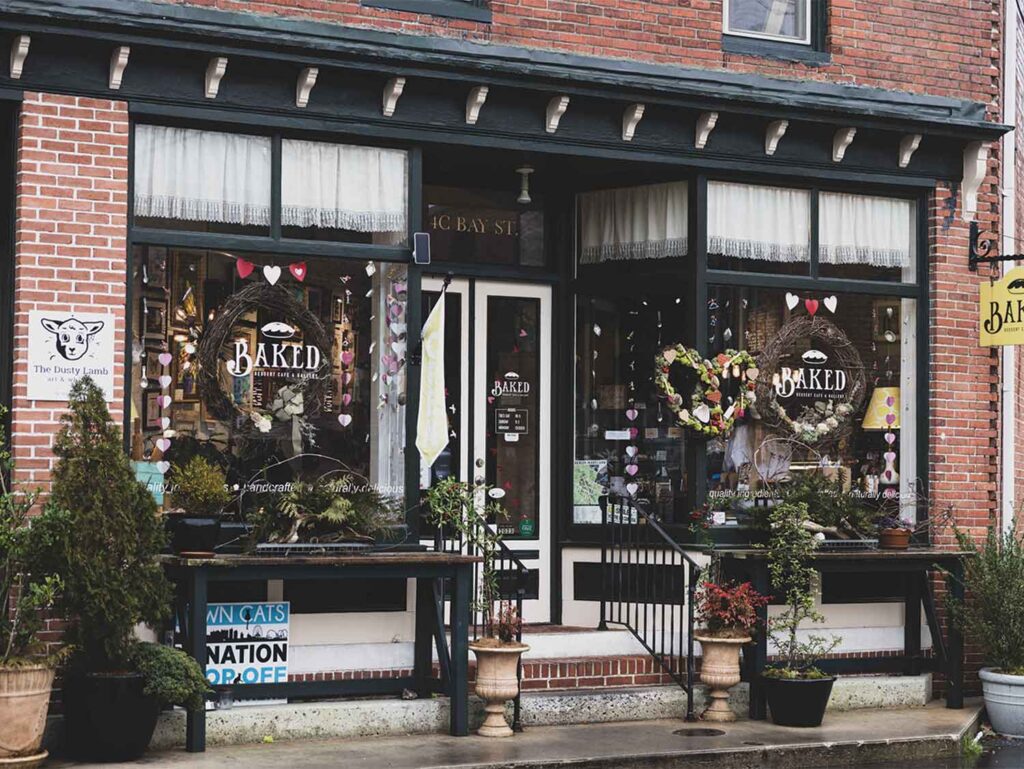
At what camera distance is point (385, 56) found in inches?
403

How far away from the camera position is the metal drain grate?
404 inches

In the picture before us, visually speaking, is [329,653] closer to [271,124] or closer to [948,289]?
[271,124]

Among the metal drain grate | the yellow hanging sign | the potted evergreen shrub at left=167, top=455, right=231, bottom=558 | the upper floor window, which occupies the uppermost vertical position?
the upper floor window

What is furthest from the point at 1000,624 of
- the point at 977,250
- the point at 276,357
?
the point at 276,357

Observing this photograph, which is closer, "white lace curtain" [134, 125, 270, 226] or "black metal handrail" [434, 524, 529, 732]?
"white lace curtain" [134, 125, 270, 226]

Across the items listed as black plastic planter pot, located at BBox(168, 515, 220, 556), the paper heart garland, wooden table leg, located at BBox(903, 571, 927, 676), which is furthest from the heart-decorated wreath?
black plastic planter pot, located at BBox(168, 515, 220, 556)

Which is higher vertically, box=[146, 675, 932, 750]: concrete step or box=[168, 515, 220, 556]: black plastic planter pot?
box=[168, 515, 220, 556]: black plastic planter pot

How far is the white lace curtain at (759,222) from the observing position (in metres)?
11.8

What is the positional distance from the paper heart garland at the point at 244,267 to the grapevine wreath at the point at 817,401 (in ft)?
13.0

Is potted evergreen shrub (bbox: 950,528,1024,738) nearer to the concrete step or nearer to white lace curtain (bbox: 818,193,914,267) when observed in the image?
the concrete step

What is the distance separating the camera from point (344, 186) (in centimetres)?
1055

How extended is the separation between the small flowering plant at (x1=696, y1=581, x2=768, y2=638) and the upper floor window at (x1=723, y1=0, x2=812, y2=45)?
437 centimetres

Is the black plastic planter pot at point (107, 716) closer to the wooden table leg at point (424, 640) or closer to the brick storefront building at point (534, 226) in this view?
the brick storefront building at point (534, 226)

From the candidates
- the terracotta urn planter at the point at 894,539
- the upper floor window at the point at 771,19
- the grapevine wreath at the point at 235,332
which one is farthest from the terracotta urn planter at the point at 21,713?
the upper floor window at the point at 771,19
